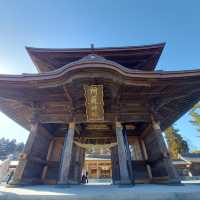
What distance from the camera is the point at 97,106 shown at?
7461mm

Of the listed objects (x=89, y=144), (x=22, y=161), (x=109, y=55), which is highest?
(x=109, y=55)

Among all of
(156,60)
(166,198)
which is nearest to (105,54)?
(156,60)

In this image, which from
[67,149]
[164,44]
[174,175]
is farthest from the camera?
[164,44]

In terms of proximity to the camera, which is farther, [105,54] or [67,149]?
[105,54]

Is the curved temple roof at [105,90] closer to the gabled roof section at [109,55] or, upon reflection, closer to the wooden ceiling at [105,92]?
the wooden ceiling at [105,92]

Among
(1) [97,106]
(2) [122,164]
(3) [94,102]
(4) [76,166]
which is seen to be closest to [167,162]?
(2) [122,164]

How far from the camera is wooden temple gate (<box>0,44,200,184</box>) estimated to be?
6844mm

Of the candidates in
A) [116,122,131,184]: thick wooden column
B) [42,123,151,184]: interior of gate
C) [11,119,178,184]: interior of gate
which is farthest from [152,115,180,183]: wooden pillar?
[42,123,151,184]: interior of gate

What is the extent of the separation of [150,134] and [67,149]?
4.28 metres

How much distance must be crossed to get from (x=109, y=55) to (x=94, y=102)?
346 cm

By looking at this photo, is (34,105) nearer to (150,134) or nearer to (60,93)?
(60,93)

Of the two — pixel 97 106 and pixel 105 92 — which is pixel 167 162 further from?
pixel 105 92

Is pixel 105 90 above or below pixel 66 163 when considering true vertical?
above

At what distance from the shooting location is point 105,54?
31.4ft
